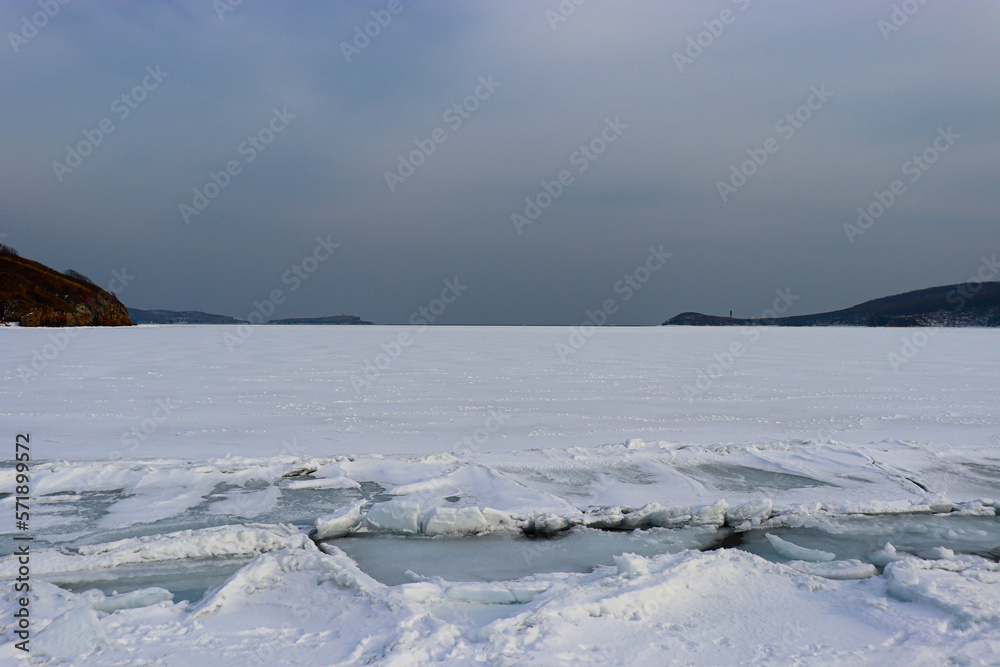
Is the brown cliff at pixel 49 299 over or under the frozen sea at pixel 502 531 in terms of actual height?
over

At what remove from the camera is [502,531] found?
144 inches

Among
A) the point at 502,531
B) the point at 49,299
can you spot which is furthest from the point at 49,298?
the point at 502,531

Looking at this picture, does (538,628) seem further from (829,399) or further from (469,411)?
(829,399)

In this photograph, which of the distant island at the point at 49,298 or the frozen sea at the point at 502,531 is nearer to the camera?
the frozen sea at the point at 502,531

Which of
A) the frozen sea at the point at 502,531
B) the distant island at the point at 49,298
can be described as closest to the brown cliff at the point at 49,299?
the distant island at the point at 49,298

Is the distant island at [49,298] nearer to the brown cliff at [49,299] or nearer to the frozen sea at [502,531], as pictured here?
the brown cliff at [49,299]

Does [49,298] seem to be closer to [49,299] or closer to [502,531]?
[49,299]

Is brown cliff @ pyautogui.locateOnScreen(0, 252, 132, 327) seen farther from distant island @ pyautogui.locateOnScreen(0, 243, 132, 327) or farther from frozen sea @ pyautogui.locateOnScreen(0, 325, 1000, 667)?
frozen sea @ pyautogui.locateOnScreen(0, 325, 1000, 667)

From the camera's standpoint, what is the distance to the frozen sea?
2.33 m

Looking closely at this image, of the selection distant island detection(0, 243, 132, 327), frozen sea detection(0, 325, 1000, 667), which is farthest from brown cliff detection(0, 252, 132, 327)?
frozen sea detection(0, 325, 1000, 667)

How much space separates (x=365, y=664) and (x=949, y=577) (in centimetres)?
286

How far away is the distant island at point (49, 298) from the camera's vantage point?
40438 mm

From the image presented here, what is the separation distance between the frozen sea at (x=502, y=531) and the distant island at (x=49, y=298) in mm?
41933

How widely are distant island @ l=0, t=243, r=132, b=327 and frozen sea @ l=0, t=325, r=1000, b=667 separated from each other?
41.9 m
